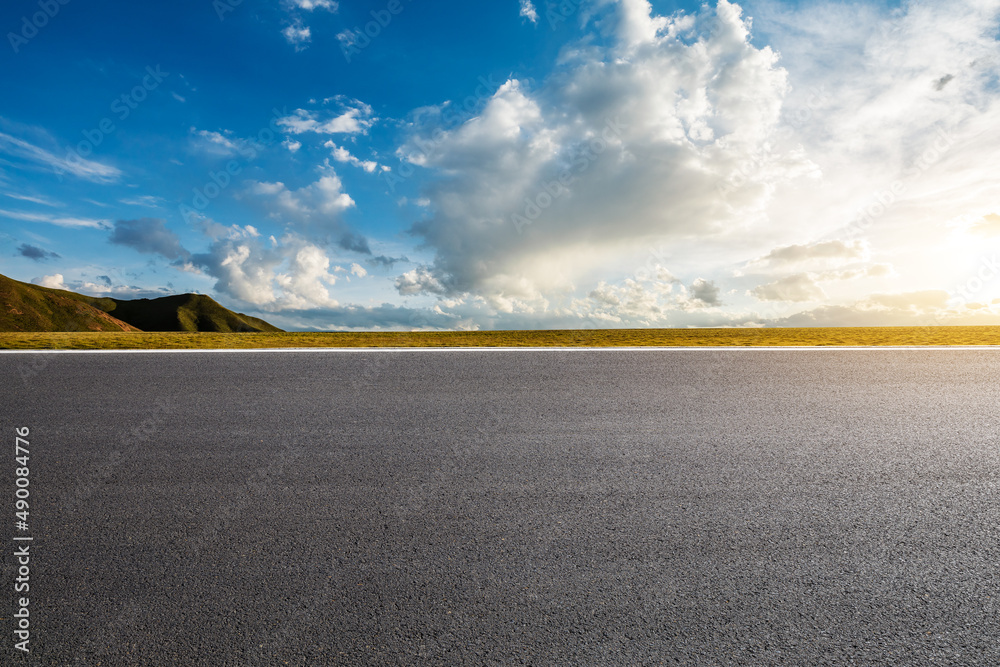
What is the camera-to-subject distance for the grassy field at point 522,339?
857 centimetres

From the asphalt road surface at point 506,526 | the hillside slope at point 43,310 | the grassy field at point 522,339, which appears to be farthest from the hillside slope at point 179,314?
the asphalt road surface at point 506,526

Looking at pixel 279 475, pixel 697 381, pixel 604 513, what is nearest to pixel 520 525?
pixel 604 513

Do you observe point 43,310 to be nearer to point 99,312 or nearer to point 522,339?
point 99,312

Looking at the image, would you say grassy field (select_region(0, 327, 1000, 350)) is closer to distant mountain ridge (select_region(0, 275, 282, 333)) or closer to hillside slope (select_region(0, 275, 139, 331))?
distant mountain ridge (select_region(0, 275, 282, 333))

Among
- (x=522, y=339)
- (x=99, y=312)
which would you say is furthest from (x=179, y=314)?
(x=522, y=339)

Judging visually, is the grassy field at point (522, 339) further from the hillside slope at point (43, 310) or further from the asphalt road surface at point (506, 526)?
the hillside slope at point (43, 310)

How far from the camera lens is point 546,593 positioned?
2385mm

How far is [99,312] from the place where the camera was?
490 ft

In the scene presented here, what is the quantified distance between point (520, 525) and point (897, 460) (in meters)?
3.08

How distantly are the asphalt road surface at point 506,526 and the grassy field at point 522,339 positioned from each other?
3.13 meters

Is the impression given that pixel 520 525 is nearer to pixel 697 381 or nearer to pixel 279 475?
pixel 279 475

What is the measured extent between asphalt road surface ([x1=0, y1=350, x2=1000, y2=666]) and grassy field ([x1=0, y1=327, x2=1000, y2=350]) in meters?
3.13

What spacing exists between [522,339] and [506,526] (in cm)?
681

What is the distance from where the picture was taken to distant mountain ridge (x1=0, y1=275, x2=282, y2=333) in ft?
398
